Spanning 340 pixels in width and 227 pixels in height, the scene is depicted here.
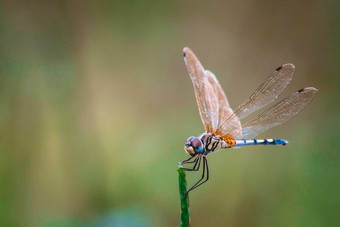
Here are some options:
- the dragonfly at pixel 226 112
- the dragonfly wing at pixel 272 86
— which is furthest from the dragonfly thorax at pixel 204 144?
the dragonfly wing at pixel 272 86

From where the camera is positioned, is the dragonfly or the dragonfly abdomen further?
the dragonfly abdomen

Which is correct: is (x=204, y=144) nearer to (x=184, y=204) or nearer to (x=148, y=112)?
(x=184, y=204)

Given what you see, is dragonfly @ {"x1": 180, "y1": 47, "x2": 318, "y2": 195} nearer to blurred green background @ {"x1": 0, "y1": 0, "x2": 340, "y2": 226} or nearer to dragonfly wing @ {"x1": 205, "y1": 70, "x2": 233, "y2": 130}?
dragonfly wing @ {"x1": 205, "y1": 70, "x2": 233, "y2": 130}

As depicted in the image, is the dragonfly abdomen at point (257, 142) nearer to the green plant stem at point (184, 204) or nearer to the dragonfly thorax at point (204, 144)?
the dragonfly thorax at point (204, 144)

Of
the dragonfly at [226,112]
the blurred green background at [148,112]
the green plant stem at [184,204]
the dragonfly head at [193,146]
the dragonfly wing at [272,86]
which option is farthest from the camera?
the blurred green background at [148,112]

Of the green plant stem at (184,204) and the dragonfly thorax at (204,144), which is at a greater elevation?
the dragonfly thorax at (204,144)

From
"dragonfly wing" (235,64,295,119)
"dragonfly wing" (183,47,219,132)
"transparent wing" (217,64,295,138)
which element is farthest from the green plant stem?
"dragonfly wing" (235,64,295,119)

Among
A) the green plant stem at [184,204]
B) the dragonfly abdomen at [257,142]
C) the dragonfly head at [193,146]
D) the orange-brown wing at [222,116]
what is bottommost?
the green plant stem at [184,204]

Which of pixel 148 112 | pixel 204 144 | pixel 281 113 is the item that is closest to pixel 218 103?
pixel 204 144
